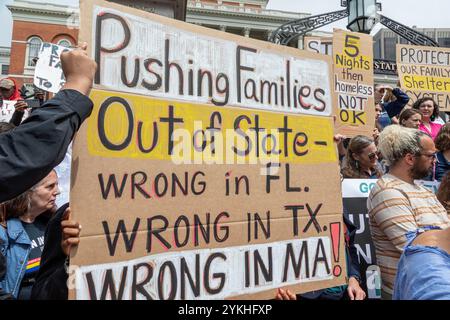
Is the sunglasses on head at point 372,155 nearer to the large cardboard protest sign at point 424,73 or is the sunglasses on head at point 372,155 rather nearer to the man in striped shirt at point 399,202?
the man in striped shirt at point 399,202

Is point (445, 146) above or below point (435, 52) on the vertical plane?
below

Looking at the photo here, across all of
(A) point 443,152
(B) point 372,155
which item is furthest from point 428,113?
(B) point 372,155

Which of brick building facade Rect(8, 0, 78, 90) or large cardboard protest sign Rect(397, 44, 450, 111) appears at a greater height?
brick building facade Rect(8, 0, 78, 90)

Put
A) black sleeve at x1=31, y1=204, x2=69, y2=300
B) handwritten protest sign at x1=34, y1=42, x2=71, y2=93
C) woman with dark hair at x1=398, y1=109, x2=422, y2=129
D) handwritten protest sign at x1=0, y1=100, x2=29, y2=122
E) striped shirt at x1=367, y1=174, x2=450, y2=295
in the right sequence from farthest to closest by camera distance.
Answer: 1. handwritten protest sign at x1=0, y1=100, x2=29, y2=122
2. handwritten protest sign at x1=34, y1=42, x2=71, y2=93
3. woman with dark hair at x1=398, y1=109, x2=422, y2=129
4. striped shirt at x1=367, y1=174, x2=450, y2=295
5. black sleeve at x1=31, y1=204, x2=69, y2=300

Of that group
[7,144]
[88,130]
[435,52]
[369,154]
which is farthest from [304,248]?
[435,52]

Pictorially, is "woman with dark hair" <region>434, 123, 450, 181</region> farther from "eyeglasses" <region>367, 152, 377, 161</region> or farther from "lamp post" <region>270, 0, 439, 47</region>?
"lamp post" <region>270, 0, 439, 47</region>

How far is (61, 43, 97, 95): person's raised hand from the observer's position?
3.73 feet

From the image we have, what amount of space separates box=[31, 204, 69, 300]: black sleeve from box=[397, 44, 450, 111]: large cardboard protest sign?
464 cm

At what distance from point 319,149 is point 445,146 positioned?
5.96 ft

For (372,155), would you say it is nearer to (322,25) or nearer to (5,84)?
(5,84)

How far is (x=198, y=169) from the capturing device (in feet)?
4.84

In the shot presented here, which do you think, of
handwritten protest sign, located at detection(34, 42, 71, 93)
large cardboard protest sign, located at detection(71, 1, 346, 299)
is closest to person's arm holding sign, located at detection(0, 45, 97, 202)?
large cardboard protest sign, located at detection(71, 1, 346, 299)
